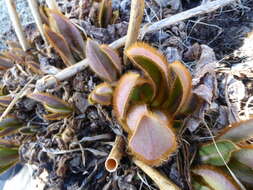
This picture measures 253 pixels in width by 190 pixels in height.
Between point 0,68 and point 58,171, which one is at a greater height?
point 0,68

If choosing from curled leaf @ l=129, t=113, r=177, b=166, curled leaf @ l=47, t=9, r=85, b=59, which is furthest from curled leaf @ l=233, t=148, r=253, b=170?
curled leaf @ l=47, t=9, r=85, b=59

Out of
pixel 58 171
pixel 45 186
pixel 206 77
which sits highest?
pixel 206 77

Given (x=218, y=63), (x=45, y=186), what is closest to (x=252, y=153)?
(x=218, y=63)

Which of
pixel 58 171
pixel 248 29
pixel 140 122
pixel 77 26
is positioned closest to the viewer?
pixel 140 122

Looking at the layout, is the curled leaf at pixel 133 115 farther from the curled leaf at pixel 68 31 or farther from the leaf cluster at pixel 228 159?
the curled leaf at pixel 68 31

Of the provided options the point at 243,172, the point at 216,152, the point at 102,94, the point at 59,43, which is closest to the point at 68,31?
the point at 59,43

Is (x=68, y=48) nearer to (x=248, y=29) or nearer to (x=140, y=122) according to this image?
(x=140, y=122)

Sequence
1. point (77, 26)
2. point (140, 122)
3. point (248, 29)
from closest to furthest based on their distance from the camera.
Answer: point (140, 122) → point (77, 26) → point (248, 29)
